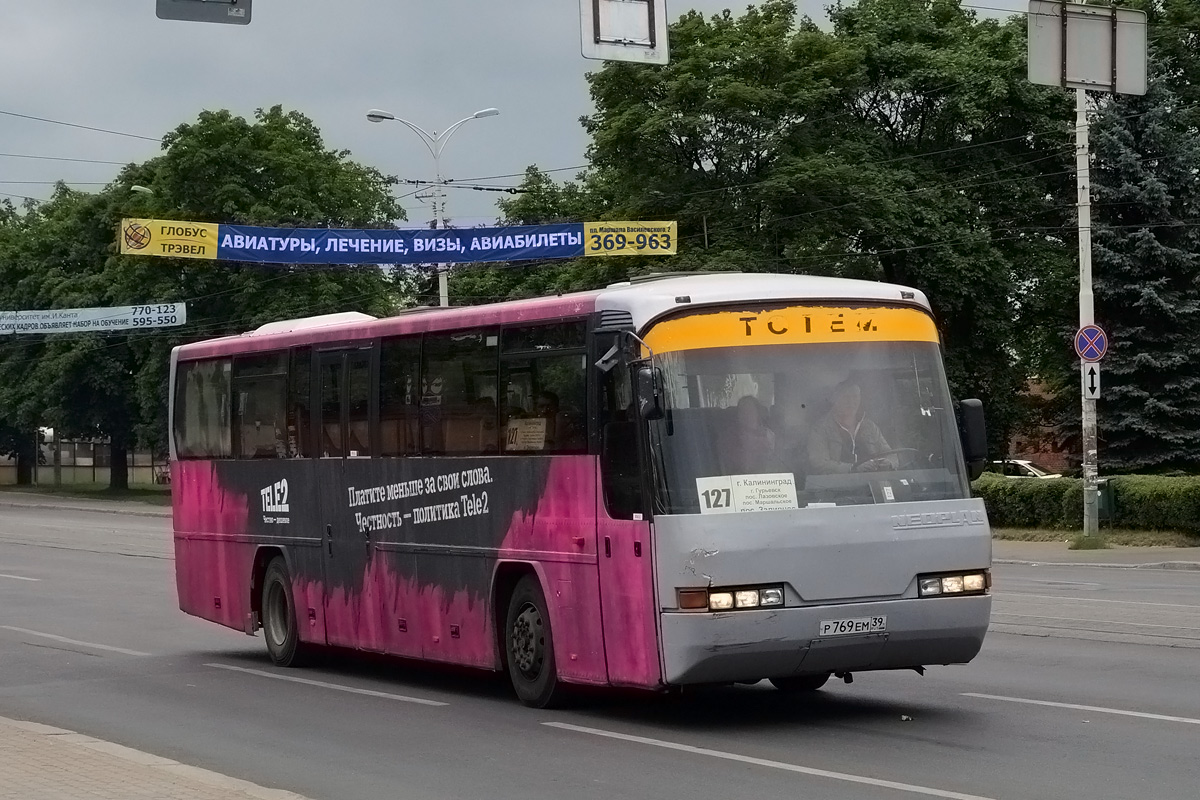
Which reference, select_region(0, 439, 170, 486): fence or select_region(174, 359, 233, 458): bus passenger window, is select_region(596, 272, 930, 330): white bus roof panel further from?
select_region(0, 439, 170, 486): fence

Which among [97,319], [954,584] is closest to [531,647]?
[954,584]

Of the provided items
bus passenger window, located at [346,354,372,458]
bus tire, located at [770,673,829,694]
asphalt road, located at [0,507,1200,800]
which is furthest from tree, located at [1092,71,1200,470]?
bus tire, located at [770,673,829,694]

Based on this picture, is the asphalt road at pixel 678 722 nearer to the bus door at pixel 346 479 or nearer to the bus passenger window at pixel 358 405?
the bus door at pixel 346 479

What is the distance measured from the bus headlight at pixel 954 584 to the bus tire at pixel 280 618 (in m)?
7.00

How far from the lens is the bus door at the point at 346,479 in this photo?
15.0m

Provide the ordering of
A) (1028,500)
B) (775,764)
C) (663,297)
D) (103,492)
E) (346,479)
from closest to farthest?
1. (775,764)
2. (663,297)
3. (346,479)
4. (1028,500)
5. (103,492)

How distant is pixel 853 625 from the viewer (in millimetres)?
11023

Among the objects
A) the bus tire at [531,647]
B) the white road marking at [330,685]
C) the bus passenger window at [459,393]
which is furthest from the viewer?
the white road marking at [330,685]

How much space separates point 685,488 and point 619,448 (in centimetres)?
66

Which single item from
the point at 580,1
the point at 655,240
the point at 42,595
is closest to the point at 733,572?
the point at 580,1

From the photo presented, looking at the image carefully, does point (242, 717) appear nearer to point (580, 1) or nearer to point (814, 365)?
point (814, 365)

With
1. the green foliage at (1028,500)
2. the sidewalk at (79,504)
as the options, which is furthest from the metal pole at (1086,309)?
the sidewalk at (79,504)

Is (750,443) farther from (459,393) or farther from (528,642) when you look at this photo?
(459,393)

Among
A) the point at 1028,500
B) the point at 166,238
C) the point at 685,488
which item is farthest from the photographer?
the point at 166,238
